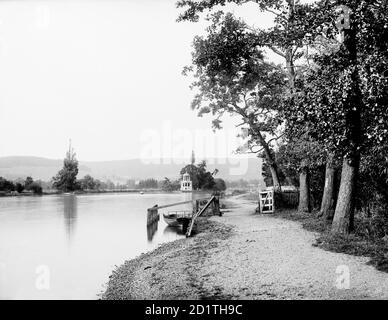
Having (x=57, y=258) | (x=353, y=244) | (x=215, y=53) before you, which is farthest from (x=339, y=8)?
(x=57, y=258)

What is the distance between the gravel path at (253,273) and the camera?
8641 mm

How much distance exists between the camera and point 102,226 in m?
36.9

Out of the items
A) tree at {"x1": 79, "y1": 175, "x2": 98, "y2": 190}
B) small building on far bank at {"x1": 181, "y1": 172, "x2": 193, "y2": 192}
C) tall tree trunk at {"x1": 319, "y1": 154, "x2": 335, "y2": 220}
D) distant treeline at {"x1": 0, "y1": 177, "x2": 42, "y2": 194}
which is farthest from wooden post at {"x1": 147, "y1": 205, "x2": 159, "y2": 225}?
tree at {"x1": 79, "y1": 175, "x2": 98, "y2": 190}

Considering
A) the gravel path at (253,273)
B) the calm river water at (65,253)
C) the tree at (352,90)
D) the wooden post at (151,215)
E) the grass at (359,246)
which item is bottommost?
the calm river water at (65,253)

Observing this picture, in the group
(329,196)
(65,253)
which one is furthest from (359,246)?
(65,253)

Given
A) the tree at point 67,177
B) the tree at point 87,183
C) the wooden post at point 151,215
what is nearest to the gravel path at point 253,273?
the wooden post at point 151,215

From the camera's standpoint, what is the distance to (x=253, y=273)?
10383 millimetres

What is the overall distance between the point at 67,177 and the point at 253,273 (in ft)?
382

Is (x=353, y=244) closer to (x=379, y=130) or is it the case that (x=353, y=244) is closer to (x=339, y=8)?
(x=379, y=130)

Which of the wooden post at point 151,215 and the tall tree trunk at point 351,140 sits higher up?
the tall tree trunk at point 351,140

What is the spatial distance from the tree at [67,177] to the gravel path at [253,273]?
110 meters

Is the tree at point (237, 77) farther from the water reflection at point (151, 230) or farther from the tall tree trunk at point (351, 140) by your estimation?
the water reflection at point (151, 230)

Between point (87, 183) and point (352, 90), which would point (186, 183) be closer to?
point (87, 183)
